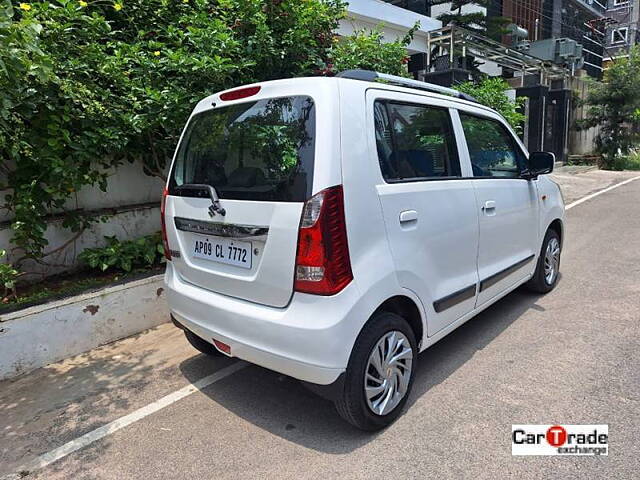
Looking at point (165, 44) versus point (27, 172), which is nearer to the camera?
point (27, 172)

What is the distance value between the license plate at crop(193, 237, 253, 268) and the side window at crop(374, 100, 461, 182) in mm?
858

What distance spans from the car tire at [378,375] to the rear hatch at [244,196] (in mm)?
492

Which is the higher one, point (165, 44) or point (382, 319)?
A: point (165, 44)

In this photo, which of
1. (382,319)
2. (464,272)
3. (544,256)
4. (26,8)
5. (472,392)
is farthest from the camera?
(544,256)

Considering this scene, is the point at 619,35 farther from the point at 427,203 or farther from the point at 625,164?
the point at 427,203

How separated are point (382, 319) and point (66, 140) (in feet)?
9.82

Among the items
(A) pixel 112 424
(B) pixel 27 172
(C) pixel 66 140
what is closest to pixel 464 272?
(A) pixel 112 424

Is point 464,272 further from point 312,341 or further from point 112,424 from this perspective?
point 112,424

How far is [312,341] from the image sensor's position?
88.1 inches

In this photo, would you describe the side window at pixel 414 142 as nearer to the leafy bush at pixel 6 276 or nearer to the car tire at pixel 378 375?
the car tire at pixel 378 375

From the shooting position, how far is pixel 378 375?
8.39ft

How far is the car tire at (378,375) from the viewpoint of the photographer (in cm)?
238

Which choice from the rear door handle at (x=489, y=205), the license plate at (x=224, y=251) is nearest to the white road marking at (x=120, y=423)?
the license plate at (x=224, y=251)

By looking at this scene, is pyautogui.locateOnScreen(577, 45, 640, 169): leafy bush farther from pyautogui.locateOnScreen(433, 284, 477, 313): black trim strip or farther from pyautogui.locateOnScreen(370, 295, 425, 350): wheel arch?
pyautogui.locateOnScreen(370, 295, 425, 350): wheel arch
